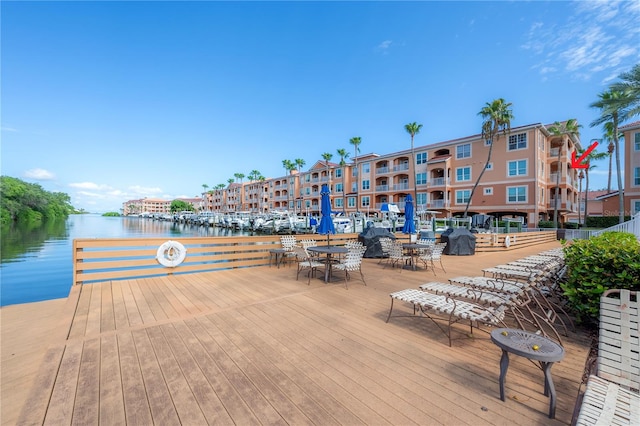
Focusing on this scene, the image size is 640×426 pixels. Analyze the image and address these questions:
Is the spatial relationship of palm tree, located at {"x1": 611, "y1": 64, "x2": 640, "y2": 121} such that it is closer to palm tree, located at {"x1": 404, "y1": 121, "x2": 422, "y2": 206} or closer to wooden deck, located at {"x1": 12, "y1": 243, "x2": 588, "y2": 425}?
wooden deck, located at {"x1": 12, "y1": 243, "x2": 588, "y2": 425}

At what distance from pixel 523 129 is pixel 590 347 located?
1146 inches

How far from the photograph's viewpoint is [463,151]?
29.5 m

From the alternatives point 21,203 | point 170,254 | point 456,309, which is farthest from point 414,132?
point 21,203

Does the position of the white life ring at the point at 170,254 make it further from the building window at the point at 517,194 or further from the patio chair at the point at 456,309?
the building window at the point at 517,194

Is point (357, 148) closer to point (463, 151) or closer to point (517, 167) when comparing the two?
point (463, 151)

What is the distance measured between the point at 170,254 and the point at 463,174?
3105cm

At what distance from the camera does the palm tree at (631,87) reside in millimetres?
12625

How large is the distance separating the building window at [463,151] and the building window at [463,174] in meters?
1.48

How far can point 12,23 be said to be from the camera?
9445mm

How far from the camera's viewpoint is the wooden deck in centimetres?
199

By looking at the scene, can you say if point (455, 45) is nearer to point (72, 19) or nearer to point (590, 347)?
point (590, 347)

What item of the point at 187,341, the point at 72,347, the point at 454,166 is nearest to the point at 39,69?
the point at 72,347

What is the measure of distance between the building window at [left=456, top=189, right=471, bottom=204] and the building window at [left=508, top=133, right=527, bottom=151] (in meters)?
5.77

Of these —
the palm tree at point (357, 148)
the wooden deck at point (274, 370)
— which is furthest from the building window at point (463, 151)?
the wooden deck at point (274, 370)
